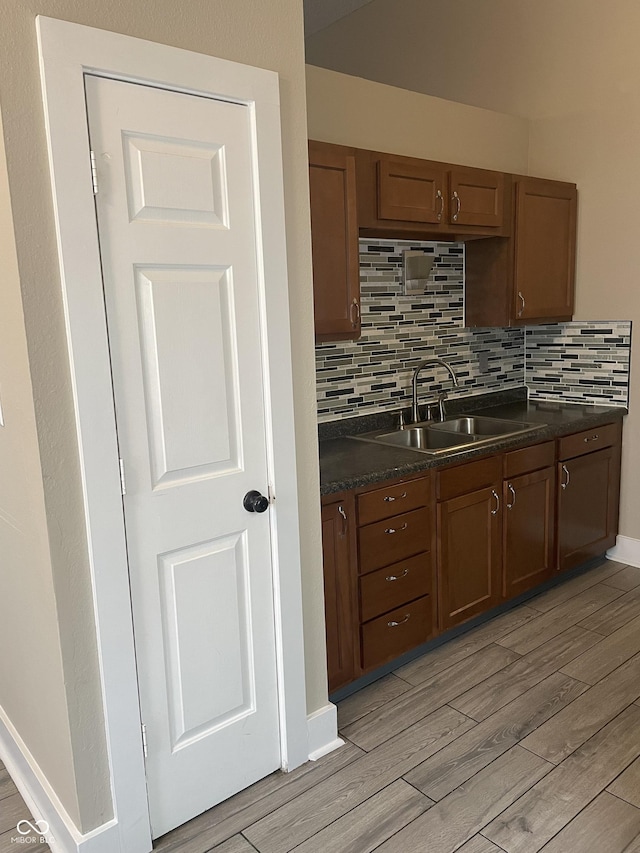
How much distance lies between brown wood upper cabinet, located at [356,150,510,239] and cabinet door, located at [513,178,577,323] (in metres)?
0.17

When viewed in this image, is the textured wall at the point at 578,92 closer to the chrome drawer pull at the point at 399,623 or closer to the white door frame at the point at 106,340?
the chrome drawer pull at the point at 399,623

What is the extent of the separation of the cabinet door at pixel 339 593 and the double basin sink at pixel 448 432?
0.72m

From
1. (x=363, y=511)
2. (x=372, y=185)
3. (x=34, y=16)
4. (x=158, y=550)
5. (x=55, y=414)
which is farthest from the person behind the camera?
(x=372, y=185)

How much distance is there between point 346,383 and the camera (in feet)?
10.3

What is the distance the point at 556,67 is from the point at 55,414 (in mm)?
3343

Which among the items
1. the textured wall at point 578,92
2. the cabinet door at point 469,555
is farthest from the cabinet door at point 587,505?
the cabinet door at point 469,555

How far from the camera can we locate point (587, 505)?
3.48 meters

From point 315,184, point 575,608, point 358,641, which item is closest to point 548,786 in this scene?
point 358,641

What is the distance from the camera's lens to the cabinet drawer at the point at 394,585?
2.51 meters

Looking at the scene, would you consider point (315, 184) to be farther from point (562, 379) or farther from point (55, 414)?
point (562, 379)

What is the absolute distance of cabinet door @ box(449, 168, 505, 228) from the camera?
3016mm

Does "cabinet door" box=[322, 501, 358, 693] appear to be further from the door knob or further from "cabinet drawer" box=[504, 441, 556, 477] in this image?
"cabinet drawer" box=[504, 441, 556, 477]

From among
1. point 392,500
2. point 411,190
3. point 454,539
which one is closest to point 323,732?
point 392,500

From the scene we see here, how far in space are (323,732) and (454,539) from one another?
976 millimetres
